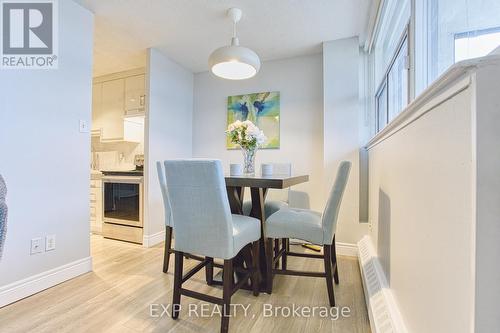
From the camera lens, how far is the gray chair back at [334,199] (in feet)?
5.29

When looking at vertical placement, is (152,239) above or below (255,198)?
below

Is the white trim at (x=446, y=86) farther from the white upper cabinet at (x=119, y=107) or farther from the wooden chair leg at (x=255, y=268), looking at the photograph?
the white upper cabinet at (x=119, y=107)

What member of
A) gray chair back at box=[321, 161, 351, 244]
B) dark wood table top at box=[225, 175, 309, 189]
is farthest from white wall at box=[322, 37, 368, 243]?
dark wood table top at box=[225, 175, 309, 189]

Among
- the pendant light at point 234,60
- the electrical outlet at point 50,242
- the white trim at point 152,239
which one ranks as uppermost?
the pendant light at point 234,60

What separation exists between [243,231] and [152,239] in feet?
6.39

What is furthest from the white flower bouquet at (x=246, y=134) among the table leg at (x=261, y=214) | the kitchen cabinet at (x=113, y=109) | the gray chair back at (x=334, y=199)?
the kitchen cabinet at (x=113, y=109)

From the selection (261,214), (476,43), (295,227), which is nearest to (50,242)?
(261,214)

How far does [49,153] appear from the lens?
77.0 inches

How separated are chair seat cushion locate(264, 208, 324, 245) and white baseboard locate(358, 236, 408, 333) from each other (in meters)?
0.41

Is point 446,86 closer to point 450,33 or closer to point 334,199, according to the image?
point 450,33

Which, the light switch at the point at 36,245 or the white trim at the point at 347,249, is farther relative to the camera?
the white trim at the point at 347,249

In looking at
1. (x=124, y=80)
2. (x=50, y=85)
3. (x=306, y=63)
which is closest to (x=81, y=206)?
(x=50, y=85)

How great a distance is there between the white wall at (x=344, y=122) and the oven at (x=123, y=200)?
226cm

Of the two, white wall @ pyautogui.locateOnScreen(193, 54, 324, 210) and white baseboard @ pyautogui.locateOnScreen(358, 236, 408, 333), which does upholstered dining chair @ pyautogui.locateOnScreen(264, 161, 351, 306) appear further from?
white wall @ pyautogui.locateOnScreen(193, 54, 324, 210)
